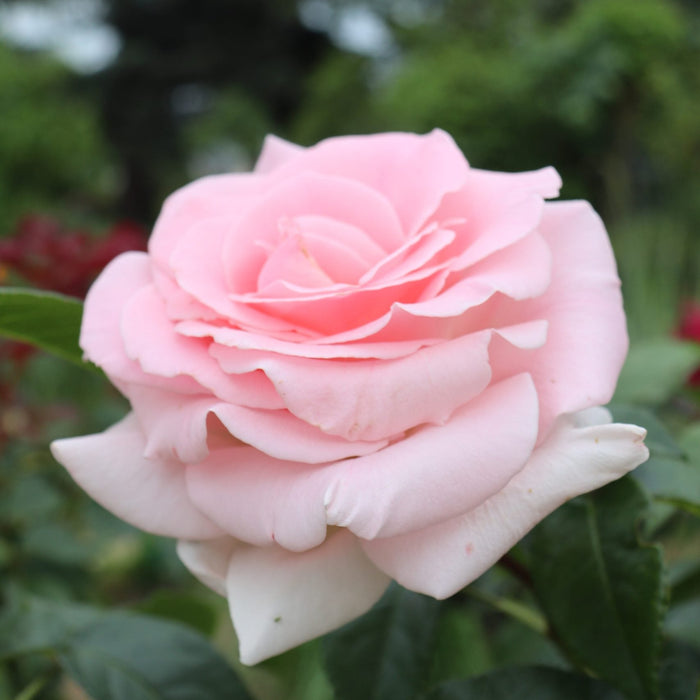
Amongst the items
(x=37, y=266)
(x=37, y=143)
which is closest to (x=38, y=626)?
(x=37, y=266)

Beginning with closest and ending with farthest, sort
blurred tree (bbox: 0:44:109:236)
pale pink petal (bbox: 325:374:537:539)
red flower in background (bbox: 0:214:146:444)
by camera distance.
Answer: pale pink petal (bbox: 325:374:537:539), red flower in background (bbox: 0:214:146:444), blurred tree (bbox: 0:44:109:236)

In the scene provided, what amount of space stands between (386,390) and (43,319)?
0.16 metres

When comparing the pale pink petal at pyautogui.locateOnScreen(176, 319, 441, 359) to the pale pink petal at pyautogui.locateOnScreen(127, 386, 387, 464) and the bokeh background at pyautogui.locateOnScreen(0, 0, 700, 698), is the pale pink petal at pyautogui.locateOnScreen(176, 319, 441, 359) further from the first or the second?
the bokeh background at pyautogui.locateOnScreen(0, 0, 700, 698)

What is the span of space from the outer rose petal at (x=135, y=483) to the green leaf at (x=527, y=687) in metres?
0.11

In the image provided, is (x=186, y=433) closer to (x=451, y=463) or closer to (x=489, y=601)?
(x=451, y=463)

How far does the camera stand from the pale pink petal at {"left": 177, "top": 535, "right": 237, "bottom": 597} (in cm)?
24

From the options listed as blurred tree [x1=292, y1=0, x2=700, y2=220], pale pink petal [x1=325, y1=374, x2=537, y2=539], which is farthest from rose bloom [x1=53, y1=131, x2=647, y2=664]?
blurred tree [x1=292, y1=0, x2=700, y2=220]

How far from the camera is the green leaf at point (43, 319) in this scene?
0.28 meters

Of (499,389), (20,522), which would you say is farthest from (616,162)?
(499,389)

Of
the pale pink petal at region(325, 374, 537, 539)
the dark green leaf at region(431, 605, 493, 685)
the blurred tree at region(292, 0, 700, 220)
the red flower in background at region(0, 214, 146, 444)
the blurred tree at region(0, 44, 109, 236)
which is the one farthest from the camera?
the blurred tree at region(0, 44, 109, 236)

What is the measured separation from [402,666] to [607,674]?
0.29 ft

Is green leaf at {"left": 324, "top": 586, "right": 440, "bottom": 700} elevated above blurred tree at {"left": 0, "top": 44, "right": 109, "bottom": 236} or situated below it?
above

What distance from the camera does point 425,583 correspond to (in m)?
0.21

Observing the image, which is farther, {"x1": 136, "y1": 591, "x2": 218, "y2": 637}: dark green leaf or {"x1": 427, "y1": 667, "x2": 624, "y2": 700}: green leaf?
{"x1": 136, "y1": 591, "x2": 218, "y2": 637}: dark green leaf
